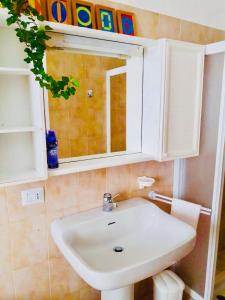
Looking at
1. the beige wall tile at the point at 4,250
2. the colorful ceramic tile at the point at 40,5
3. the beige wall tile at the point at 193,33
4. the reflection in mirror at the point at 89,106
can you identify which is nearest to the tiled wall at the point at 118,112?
the reflection in mirror at the point at 89,106

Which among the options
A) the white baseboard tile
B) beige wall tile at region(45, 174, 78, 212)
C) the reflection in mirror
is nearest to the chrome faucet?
beige wall tile at region(45, 174, 78, 212)

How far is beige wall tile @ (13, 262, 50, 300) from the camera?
1390 mm

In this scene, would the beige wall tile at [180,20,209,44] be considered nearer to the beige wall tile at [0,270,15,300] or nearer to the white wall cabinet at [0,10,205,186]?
the white wall cabinet at [0,10,205,186]

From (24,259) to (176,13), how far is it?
6.39 feet

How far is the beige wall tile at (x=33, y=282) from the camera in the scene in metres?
1.39

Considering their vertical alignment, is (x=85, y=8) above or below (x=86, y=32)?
above

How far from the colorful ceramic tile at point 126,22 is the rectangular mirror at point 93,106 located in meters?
0.16

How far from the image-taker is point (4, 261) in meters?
1.32

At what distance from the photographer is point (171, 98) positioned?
1.51 m

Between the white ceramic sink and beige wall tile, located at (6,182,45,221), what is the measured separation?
0.51ft

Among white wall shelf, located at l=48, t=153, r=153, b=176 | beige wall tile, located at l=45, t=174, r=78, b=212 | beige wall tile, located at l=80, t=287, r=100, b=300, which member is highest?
white wall shelf, located at l=48, t=153, r=153, b=176

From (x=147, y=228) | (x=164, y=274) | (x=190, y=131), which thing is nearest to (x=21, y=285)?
(x=147, y=228)

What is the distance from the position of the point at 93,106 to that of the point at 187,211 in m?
0.99

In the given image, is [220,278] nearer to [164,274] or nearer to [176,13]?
[164,274]
